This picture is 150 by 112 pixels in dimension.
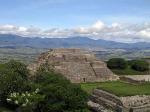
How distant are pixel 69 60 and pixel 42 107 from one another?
29.4 m

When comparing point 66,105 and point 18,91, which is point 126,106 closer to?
point 66,105

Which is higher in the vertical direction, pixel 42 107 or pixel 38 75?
pixel 38 75

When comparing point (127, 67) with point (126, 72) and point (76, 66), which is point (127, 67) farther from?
point (76, 66)

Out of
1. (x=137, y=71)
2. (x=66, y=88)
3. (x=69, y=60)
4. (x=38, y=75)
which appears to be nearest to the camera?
(x=66, y=88)

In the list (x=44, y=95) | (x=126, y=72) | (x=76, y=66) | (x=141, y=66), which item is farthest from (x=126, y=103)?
(x=141, y=66)

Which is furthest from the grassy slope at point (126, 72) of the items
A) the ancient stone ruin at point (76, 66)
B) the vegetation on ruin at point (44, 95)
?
the vegetation on ruin at point (44, 95)

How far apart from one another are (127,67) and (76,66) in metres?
14.9

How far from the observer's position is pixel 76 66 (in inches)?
2525

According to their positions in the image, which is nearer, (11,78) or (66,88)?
(66,88)

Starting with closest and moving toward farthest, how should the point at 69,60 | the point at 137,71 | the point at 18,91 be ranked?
the point at 18,91 → the point at 69,60 → the point at 137,71

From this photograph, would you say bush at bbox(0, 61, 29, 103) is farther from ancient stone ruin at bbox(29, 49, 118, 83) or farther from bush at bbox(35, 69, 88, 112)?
ancient stone ruin at bbox(29, 49, 118, 83)

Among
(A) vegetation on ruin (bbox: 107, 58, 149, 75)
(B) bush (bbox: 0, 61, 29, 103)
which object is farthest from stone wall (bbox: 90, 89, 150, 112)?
(A) vegetation on ruin (bbox: 107, 58, 149, 75)

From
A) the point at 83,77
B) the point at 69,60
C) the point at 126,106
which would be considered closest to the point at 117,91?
the point at 126,106

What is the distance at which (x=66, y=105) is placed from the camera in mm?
36250
